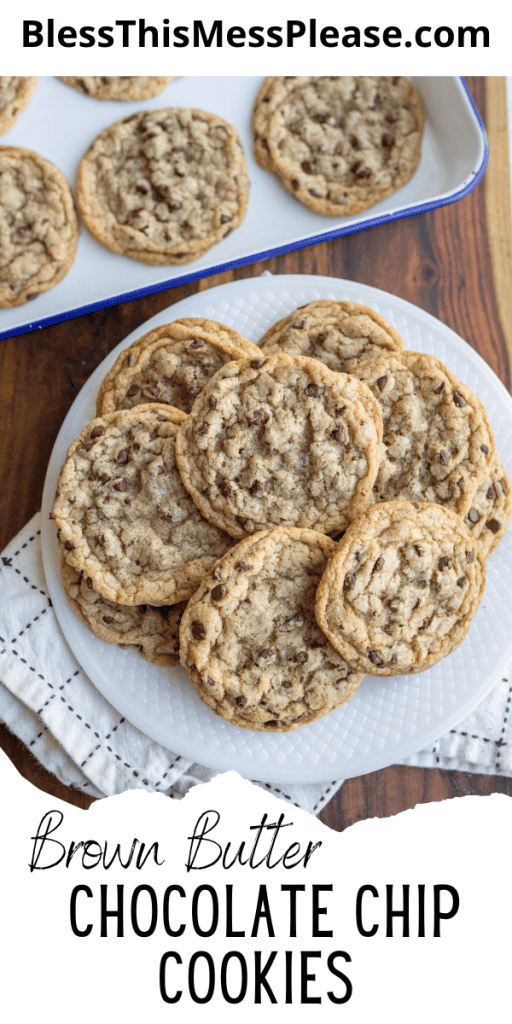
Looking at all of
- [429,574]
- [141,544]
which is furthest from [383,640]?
[141,544]

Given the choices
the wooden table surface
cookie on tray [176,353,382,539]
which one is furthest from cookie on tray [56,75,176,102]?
cookie on tray [176,353,382,539]

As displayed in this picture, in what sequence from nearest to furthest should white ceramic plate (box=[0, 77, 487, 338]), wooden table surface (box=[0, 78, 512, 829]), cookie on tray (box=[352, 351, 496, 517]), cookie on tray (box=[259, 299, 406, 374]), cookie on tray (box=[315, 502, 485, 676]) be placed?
cookie on tray (box=[315, 502, 485, 676])
cookie on tray (box=[352, 351, 496, 517])
cookie on tray (box=[259, 299, 406, 374])
wooden table surface (box=[0, 78, 512, 829])
white ceramic plate (box=[0, 77, 487, 338])

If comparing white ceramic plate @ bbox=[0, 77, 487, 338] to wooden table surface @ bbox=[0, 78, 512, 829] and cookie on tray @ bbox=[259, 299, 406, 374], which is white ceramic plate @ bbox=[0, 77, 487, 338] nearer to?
wooden table surface @ bbox=[0, 78, 512, 829]

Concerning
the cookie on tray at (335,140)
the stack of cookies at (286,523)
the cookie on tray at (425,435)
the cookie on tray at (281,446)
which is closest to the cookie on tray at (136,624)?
the stack of cookies at (286,523)

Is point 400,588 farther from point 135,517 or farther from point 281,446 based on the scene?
point 135,517

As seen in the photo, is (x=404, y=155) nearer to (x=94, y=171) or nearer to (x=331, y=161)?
(x=331, y=161)

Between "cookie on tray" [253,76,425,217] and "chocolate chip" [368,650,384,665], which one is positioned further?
"cookie on tray" [253,76,425,217]

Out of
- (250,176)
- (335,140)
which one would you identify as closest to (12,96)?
(250,176)

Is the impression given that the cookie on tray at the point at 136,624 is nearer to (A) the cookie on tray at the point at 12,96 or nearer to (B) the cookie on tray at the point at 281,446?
(B) the cookie on tray at the point at 281,446
